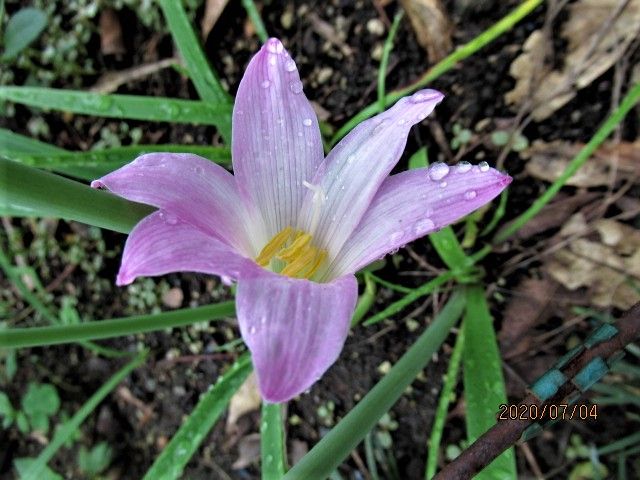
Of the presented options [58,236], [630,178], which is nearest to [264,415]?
[630,178]

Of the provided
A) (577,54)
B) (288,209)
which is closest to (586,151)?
(577,54)

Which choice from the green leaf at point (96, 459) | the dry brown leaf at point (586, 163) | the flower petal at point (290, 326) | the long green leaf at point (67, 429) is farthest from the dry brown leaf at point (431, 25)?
the green leaf at point (96, 459)

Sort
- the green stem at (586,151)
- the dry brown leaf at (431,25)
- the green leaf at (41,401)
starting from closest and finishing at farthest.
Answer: the green stem at (586,151) < the dry brown leaf at (431,25) < the green leaf at (41,401)

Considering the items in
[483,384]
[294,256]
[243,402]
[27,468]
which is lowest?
[27,468]

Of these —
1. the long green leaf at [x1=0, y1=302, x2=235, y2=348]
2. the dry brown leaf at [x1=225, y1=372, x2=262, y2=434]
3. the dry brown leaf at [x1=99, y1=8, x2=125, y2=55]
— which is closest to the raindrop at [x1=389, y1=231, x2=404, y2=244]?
the long green leaf at [x1=0, y1=302, x2=235, y2=348]

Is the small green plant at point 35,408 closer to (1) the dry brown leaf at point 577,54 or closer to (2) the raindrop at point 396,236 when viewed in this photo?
(2) the raindrop at point 396,236

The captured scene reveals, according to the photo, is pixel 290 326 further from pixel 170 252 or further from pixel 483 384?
Answer: pixel 483 384
